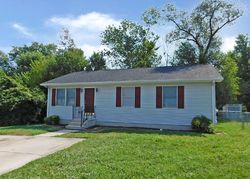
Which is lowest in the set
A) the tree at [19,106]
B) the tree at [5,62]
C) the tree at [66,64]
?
the tree at [19,106]

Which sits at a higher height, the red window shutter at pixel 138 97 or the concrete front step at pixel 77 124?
the red window shutter at pixel 138 97

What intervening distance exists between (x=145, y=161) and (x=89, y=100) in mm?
10644

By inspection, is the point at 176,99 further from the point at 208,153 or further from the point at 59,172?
the point at 59,172

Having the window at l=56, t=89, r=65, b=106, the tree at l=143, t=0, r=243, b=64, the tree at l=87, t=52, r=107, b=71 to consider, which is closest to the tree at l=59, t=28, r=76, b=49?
the tree at l=87, t=52, r=107, b=71

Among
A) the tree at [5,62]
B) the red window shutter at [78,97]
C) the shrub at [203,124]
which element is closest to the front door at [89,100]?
the red window shutter at [78,97]

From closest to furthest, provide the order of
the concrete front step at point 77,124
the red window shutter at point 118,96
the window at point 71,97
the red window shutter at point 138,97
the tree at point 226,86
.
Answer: the red window shutter at point 138,97 < the concrete front step at point 77,124 < the red window shutter at point 118,96 < the window at point 71,97 < the tree at point 226,86

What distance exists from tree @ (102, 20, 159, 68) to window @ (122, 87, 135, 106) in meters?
19.4

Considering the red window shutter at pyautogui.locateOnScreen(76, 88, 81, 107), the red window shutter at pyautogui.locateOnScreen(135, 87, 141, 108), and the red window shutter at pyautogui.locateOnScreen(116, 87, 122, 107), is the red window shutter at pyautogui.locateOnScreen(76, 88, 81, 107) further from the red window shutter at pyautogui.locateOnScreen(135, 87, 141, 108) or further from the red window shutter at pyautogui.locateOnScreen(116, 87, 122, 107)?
the red window shutter at pyautogui.locateOnScreen(135, 87, 141, 108)

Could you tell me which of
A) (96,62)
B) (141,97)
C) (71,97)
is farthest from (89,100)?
(96,62)

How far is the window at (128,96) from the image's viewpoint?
1625 cm

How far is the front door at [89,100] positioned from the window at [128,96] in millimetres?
2164

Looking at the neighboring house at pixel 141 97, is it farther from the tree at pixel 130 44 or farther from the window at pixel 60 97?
the tree at pixel 130 44

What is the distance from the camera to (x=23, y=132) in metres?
14.2

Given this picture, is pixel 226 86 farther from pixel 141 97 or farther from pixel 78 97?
pixel 78 97
